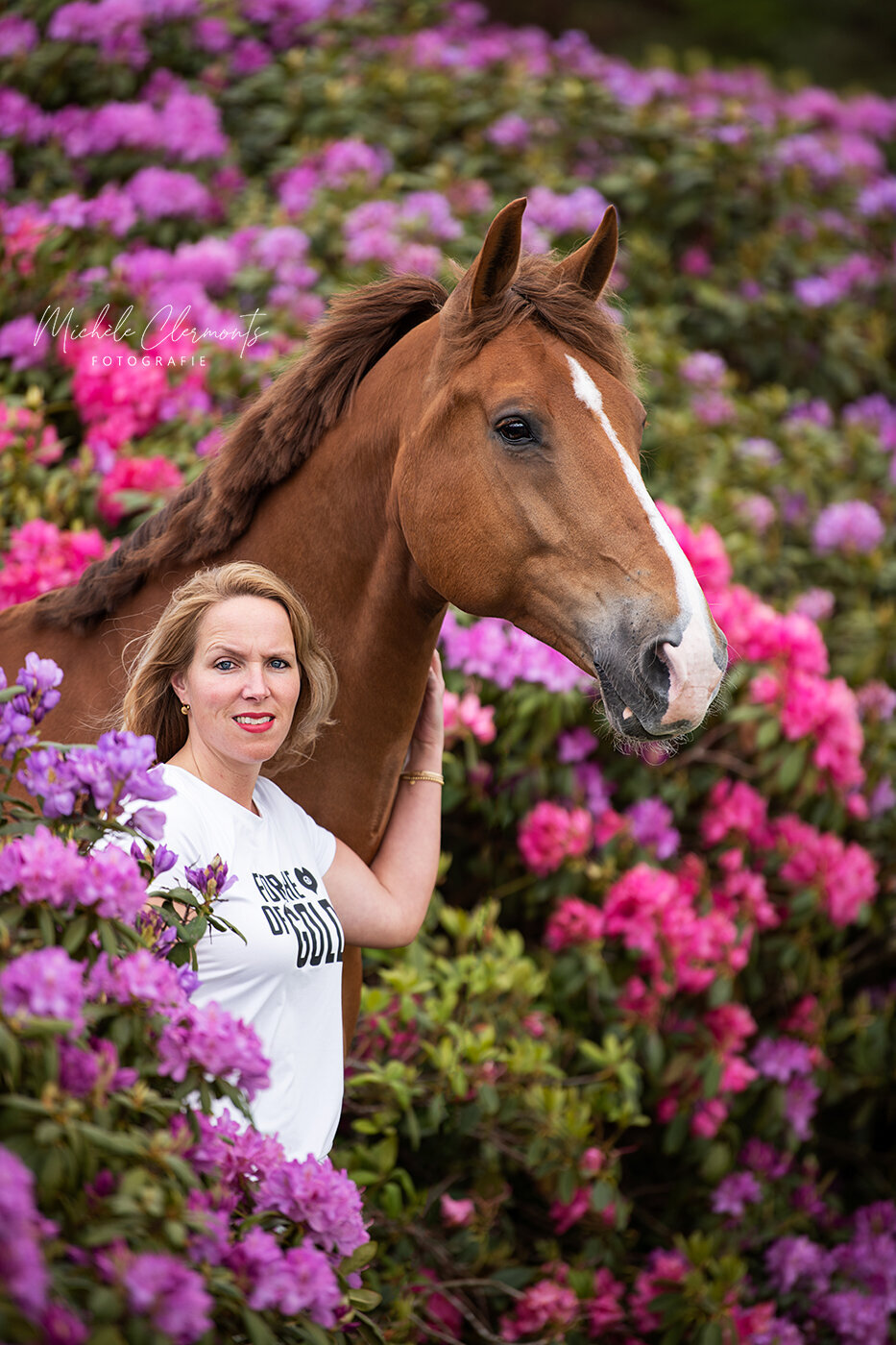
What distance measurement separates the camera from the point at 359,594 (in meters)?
1.88

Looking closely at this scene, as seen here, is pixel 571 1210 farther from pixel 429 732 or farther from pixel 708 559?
pixel 708 559

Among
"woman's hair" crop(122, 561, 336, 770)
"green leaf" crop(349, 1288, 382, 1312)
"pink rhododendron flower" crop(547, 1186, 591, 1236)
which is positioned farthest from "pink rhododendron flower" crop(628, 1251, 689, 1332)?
"woman's hair" crop(122, 561, 336, 770)

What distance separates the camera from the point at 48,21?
15.7ft

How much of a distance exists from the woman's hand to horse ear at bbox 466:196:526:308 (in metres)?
0.67

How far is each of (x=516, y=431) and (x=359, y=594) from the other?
0.41 metres

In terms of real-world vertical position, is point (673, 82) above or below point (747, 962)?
above

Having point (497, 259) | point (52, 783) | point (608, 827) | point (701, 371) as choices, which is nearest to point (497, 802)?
point (608, 827)

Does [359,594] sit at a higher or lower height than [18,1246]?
higher

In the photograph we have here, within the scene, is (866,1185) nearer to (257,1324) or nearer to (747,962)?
(747,962)

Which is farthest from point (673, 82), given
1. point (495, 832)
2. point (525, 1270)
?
point (525, 1270)

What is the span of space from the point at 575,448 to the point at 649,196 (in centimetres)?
434

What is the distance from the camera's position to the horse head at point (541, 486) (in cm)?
158

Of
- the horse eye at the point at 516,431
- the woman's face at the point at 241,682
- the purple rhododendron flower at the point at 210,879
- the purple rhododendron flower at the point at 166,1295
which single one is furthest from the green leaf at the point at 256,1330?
the horse eye at the point at 516,431

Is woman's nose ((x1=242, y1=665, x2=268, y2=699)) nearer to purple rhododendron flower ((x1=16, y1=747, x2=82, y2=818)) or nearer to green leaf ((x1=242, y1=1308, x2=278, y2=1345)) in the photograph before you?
purple rhododendron flower ((x1=16, y1=747, x2=82, y2=818))
